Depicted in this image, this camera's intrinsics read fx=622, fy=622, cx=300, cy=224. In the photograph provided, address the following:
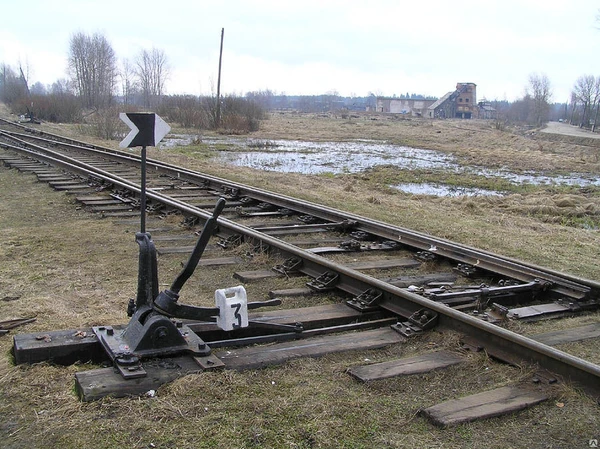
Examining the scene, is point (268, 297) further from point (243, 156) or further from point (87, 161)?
point (243, 156)

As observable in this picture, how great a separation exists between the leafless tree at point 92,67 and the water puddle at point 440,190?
2566 inches

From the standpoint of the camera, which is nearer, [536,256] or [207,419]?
[207,419]

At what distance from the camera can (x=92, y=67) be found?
81.8m

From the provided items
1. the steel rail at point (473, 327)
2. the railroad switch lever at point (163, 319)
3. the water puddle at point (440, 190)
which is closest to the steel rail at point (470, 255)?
the steel rail at point (473, 327)

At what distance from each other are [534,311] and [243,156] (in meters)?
22.9

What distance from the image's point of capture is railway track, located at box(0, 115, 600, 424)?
392 cm

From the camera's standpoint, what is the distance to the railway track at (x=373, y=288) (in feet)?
12.8

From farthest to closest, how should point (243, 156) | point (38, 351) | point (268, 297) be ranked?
1. point (243, 156)
2. point (268, 297)
3. point (38, 351)

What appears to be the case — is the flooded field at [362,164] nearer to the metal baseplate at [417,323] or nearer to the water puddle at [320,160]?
the water puddle at [320,160]

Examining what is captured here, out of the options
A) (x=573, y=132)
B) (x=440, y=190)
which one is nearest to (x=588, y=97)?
(x=573, y=132)

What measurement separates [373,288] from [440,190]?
12.9 m

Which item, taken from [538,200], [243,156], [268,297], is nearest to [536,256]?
[268,297]

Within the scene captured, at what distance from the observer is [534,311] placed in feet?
16.6

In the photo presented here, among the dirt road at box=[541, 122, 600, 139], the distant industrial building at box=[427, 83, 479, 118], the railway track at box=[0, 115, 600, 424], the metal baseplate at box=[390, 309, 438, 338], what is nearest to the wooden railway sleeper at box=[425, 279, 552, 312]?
the railway track at box=[0, 115, 600, 424]
